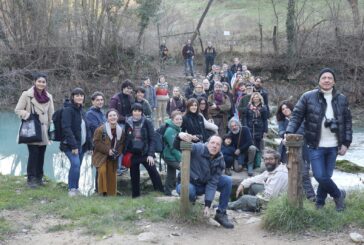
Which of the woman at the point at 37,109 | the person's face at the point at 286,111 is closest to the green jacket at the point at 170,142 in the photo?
the person's face at the point at 286,111

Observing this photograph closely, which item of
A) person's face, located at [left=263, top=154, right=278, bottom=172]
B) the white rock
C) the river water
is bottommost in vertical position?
the river water

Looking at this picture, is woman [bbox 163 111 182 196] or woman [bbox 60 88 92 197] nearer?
woman [bbox 60 88 92 197]

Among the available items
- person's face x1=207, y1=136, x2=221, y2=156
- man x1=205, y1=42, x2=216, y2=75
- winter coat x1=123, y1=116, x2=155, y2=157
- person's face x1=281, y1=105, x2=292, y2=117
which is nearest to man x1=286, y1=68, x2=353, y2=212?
person's face x1=207, y1=136, x2=221, y2=156

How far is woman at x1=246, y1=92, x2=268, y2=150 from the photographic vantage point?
32.8 ft

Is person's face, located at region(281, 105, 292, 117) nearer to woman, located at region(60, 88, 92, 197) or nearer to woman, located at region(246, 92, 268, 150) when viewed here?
woman, located at region(246, 92, 268, 150)

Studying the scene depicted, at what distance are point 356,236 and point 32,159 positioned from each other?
5.05m

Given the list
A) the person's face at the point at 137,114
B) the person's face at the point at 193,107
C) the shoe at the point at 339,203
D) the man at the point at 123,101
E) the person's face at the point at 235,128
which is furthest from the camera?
the person's face at the point at 235,128

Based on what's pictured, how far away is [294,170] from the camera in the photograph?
5.80m

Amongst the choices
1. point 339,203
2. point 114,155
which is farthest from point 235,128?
point 339,203

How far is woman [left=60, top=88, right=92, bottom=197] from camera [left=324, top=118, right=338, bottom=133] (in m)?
3.75

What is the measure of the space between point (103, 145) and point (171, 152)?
1.24 m

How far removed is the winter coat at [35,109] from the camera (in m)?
7.70

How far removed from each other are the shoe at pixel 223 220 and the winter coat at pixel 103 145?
2223mm

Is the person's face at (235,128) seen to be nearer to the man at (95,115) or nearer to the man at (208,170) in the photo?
the man at (95,115)
